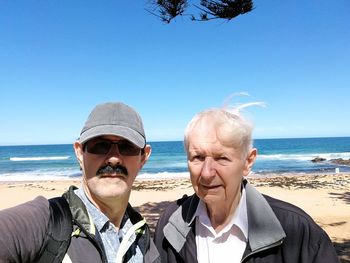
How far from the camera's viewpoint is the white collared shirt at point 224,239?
6.60 feet

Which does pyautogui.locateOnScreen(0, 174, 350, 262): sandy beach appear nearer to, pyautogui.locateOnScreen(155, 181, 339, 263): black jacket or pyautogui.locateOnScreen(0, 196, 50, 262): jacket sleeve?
pyautogui.locateOnScreen(155, 181, 339, 263): black jacket

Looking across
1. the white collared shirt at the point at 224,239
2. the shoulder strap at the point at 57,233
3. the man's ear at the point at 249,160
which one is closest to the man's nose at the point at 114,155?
the shoulder strap at the point at 57,233

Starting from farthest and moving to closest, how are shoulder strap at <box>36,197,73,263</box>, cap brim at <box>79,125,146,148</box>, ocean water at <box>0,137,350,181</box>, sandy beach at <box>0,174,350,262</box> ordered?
1. ocean water at <box>0,137,350,181</box>
2. sandy beach at <box>0,174,350,262</box>
3. cap brim at <box>79,125,146,148</box>
4. shoulder strap at <box>36,197,73,263</box>

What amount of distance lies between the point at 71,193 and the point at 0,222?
0.46m

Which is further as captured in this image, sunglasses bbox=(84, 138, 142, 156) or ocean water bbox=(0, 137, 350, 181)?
ocean water bbox=(0, 137, 350, 181)

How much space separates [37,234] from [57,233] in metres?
0.10

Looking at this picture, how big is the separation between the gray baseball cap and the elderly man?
35 cm

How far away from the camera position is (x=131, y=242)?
6.36 feet

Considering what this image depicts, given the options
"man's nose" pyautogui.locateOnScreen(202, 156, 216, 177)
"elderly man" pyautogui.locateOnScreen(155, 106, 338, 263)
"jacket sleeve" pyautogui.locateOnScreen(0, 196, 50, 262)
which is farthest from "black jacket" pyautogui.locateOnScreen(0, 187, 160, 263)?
"man's nose" pyautogui.locateOnScreen(202, 156, 216, 177)

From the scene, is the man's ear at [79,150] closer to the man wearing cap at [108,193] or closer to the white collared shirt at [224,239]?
the man wearing cap at [108,193]

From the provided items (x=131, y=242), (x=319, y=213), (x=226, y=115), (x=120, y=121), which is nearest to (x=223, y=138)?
(x=226, y=115)

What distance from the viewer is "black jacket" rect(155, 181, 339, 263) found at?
184 cm

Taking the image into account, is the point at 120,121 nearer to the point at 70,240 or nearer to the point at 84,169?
the point at 84,169

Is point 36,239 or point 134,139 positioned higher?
point 134,139
